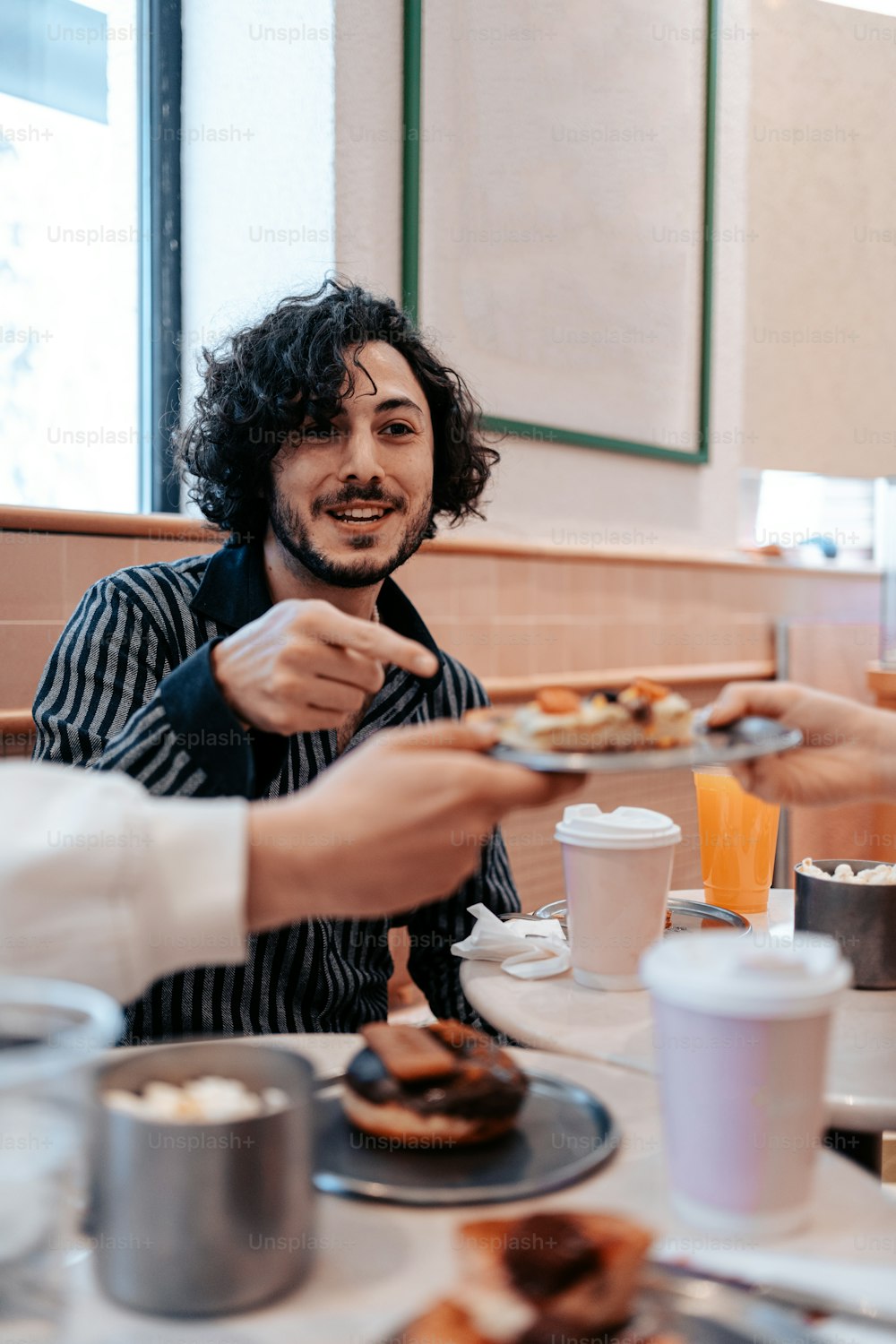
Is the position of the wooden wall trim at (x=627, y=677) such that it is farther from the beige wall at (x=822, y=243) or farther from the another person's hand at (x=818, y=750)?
the another person's hand at (x=818, y=750)

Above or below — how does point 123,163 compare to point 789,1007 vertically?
above

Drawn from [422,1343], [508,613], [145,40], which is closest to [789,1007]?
[422,1343]

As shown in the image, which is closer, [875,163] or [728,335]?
[728,335]

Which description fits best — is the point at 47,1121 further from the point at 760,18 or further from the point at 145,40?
the point at 760,18

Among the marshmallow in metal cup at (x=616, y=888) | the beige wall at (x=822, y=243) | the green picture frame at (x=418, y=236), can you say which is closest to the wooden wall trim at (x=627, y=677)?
the green picture frame at (x=418, y=236)

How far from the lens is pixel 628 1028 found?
115cm

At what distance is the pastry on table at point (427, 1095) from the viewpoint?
2.71 feet

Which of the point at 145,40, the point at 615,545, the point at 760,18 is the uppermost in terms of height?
the point at 760,18

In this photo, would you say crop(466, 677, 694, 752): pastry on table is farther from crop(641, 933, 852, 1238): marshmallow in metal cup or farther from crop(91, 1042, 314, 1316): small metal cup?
crop(91, 1042, 314, 1316): small metal cup

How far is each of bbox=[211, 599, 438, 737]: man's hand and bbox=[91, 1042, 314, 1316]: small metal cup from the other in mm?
687

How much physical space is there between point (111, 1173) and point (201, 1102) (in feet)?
0.21

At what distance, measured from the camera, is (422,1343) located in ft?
1.93

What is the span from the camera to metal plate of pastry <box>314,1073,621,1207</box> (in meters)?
0.78

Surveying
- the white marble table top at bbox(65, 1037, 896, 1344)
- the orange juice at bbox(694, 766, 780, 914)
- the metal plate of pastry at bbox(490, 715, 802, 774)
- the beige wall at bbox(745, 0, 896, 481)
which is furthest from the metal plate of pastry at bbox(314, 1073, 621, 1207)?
the beige wall at bbox(745, 0, 896, 481)
